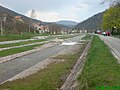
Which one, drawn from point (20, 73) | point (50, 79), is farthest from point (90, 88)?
point (20, 73)

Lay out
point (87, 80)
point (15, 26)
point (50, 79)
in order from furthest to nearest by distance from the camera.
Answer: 1. point (15, 26)
2. point (50, 79)
3. point (87, 80)

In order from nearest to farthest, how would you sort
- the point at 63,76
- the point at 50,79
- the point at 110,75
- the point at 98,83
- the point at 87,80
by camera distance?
1. the point at 98,83
2. the point at 87,80
3. the point at 110,75
4. the point at 50,79
5. the point at 63,76

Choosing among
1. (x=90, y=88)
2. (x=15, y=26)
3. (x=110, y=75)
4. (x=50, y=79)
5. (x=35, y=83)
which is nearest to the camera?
(x=90, y=88)

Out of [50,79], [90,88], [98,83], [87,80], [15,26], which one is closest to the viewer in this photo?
[90,88]

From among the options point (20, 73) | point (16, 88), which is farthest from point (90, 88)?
point (20, 73)

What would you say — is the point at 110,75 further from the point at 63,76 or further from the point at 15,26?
the point at 15,26

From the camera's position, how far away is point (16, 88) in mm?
15672

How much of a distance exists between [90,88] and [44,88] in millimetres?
3701

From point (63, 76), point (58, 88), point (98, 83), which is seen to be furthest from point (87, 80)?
point (63, 76)

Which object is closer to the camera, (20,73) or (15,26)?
(20,73)

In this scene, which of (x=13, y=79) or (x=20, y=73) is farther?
(x=20, y=73)

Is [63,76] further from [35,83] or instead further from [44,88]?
[44,88]

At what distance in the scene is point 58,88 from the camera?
52.4 ft

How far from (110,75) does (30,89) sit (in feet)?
12.2
